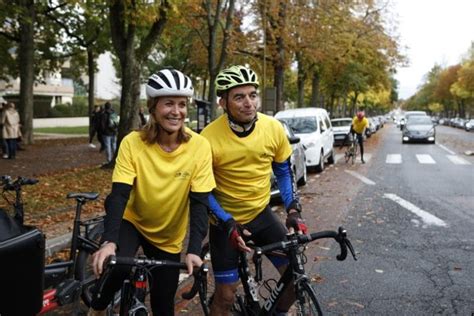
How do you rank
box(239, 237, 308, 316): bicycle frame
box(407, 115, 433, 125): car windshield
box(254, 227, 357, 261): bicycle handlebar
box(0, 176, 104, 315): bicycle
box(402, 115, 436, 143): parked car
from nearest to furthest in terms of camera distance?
box(254, 227, 357, 261): bicycle handlebar, box(239, 237, 308, 316): bicycle frame, box(0, 176, 104, 315): bicycle, box(402, 115, 436, 143): parked car, box(407, 115, 433, 125): car windshield

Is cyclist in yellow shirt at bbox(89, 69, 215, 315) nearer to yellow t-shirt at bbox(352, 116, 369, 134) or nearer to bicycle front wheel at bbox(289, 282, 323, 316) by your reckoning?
bicycle front wheel at bbox(289, 282, 323, 316)

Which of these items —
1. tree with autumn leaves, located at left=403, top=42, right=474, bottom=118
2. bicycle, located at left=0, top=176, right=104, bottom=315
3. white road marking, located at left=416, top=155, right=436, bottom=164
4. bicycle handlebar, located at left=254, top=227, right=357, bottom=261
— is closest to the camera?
bicycle handlebar, located at left=254, top=227, right=357, bottom=261

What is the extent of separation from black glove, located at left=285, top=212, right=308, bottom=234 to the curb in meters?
3.71

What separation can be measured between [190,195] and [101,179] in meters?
9.30

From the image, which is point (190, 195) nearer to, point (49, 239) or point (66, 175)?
point (49, 239)

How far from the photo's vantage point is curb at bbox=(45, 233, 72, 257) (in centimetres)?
593

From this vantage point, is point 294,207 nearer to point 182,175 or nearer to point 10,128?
point 182,175

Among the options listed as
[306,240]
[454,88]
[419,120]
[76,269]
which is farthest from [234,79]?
[454,88]

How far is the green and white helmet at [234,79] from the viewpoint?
10.4 ft

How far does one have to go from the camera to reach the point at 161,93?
9.10 ft

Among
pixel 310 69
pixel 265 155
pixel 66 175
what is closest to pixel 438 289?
pixel 265 155

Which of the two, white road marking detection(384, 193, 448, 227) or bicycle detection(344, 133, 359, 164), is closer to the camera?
white road marking detection(384, 193, 448, 227)

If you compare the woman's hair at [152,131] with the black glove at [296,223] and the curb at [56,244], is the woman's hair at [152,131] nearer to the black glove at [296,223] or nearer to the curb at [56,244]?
the black glove at [296,223]

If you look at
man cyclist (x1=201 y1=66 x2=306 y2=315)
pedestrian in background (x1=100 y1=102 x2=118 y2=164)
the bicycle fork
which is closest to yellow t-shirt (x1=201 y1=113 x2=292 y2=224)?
man cyclist (x1=201 y1=66 x2=306 y2=315)
